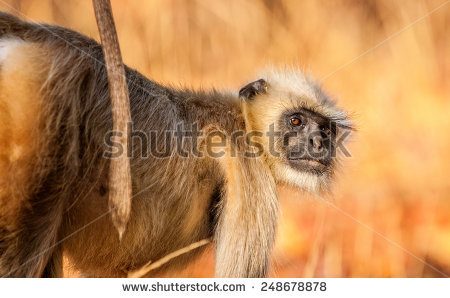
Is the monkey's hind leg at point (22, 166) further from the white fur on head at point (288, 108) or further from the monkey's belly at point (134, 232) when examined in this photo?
the white fur on head at point (288, 108)

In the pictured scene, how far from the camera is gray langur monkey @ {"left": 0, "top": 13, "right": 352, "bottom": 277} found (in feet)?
7.80

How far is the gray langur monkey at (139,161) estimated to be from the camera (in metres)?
2.38

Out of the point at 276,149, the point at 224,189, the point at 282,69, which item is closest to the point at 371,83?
the point at 282,69

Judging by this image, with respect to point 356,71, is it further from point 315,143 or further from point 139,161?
point 139,161

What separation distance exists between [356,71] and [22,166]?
4.38m

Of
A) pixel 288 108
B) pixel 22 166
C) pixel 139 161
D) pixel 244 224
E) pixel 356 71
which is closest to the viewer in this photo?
pixel 22 166

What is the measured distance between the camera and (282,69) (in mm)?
3863

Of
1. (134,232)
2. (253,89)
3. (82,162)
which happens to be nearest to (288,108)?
(253,89)

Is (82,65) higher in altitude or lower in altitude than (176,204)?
higher

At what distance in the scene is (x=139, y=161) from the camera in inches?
109
